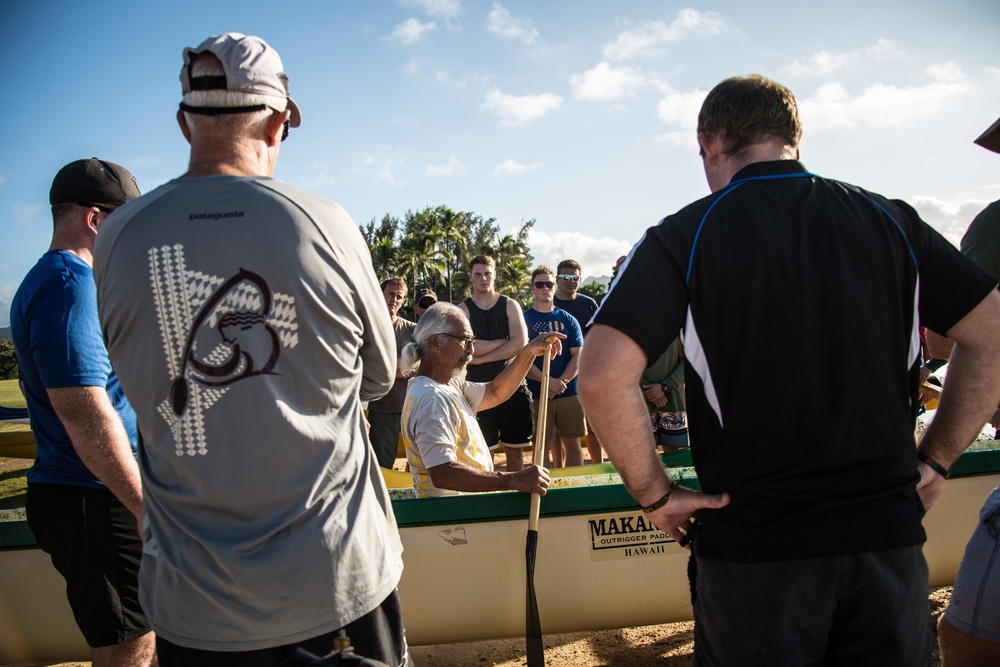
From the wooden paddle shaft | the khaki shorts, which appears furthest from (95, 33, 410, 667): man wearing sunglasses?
the khaki shorts

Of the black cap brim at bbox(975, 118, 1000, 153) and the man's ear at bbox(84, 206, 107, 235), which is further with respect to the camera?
the black cap brim at bbox(975, 118, 1000, 153)

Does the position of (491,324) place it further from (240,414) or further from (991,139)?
(240,414)

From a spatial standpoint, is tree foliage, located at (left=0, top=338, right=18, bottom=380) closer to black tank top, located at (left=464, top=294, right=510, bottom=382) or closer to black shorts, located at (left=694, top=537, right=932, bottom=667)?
black tank top, located at (left=464, top=294, right=510, bottom=382)

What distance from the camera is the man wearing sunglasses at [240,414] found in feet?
3.84

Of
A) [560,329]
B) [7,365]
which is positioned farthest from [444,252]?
[560,329]

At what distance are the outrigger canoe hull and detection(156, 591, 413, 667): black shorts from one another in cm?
177

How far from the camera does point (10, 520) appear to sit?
3.09 meters

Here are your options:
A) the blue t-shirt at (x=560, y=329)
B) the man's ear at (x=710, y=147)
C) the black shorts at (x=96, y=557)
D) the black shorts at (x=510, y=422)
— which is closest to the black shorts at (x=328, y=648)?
the black shorts at (x=96, y=557)

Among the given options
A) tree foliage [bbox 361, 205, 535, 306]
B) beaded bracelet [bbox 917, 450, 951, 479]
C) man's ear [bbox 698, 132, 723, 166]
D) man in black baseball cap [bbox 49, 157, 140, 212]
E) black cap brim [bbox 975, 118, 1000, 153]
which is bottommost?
beaded bracelet [bbox 917, 450, 951, 479]

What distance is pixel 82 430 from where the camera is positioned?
171 centimetres

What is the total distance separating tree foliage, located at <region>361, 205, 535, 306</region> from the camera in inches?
1716

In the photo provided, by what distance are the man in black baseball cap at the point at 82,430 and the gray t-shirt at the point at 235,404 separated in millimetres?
608

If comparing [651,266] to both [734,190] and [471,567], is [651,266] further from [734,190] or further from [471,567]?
[471,567]

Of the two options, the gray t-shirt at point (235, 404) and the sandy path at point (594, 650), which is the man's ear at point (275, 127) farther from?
the sandy path at point (594, 650)
